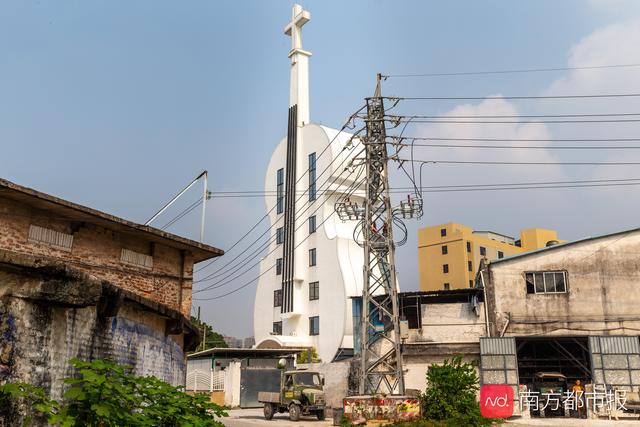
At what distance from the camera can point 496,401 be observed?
24406 millimetres

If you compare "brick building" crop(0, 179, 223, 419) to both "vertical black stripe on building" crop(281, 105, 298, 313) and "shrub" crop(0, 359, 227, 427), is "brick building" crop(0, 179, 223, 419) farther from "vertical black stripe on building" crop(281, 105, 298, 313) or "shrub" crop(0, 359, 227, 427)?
"vertical black stripe on building" crop(281, 105, 298, 313)

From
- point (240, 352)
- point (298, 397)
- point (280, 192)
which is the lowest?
point (298, 397)

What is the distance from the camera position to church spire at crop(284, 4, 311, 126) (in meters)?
53.4

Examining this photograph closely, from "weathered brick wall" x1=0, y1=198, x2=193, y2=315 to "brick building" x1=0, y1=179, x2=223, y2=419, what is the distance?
3 cm

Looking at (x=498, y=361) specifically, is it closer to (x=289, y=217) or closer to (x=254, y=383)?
(x=254, y=383)

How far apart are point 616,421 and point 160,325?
20.5 m

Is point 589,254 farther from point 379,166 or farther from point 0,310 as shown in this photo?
point 0,310

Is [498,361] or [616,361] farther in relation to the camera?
[498,361]

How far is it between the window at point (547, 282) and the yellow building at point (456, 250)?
40.5m

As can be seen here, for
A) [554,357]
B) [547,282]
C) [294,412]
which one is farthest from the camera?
[554,357]

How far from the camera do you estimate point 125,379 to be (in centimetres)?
659

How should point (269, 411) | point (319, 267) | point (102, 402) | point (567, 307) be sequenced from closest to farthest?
point (102, 402) < point (269, 411) < point (567, 307) < point (319, 267)

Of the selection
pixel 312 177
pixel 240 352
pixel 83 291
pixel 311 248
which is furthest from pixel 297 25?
pixel 83 291

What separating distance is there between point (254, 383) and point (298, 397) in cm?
958
